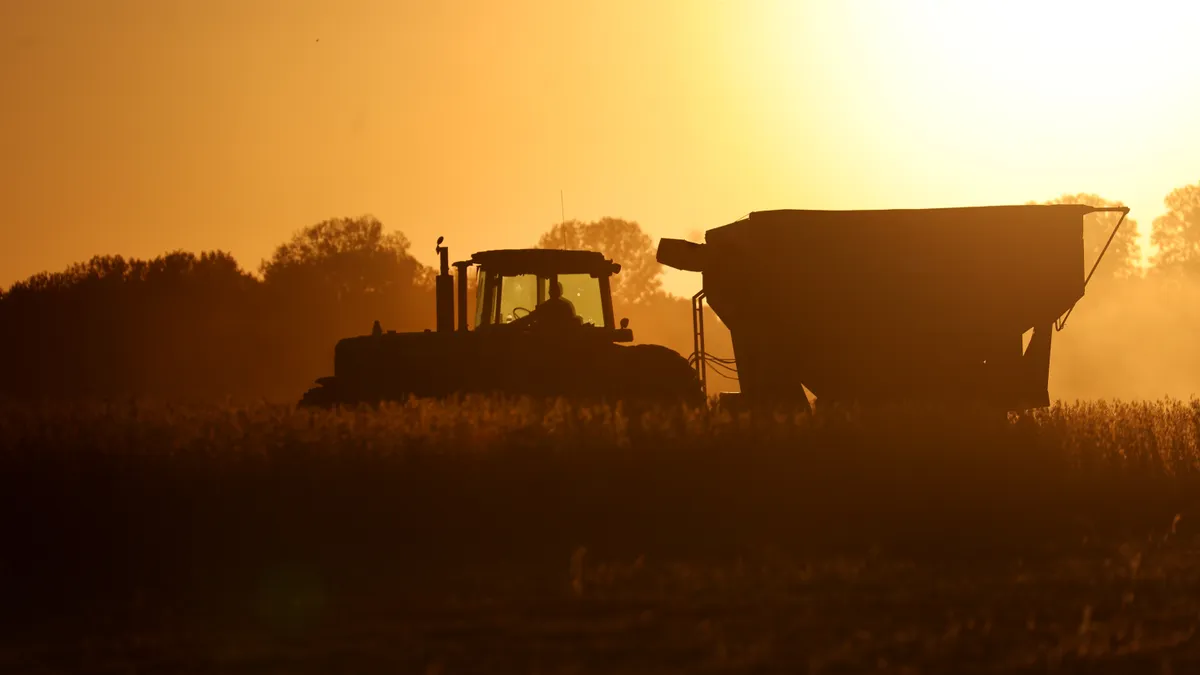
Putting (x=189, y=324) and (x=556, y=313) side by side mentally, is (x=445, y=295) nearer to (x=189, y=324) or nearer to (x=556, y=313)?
(x=556, y=313)

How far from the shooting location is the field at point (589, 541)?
675 centimetres

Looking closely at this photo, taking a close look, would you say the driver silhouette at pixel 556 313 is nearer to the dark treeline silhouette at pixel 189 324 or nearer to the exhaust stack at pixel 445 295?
the exhaust stack at pixel 445 295

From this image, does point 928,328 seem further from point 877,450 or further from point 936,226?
point 877,450

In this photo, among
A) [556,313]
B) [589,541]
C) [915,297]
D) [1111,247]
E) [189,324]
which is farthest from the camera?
[1111,247]

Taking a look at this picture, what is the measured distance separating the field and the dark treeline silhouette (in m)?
27.0

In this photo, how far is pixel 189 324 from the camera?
Answer: 2004 inches

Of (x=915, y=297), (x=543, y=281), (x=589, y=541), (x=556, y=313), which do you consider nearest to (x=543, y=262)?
(x=543, y=281)

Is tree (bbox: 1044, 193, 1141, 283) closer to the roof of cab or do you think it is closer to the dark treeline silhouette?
the dark treeline silhouette

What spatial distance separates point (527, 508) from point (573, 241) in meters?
59.2

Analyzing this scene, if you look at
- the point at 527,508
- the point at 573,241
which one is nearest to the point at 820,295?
the point at 527,508

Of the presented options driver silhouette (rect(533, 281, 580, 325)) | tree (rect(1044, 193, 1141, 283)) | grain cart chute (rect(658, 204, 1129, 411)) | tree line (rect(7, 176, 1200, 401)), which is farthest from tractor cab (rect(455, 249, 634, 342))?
tree (rect(1044, 193, 1141, 283))

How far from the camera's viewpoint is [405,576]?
909cm

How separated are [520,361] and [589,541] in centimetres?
427

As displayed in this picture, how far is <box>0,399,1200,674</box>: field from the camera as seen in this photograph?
6.75 metres
